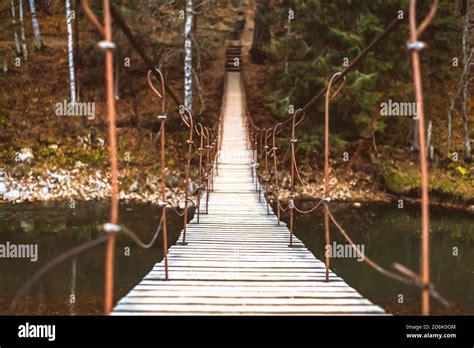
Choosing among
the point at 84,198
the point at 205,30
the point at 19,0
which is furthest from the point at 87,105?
the point at 205,30

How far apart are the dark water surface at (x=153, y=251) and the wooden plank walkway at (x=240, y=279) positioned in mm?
2102

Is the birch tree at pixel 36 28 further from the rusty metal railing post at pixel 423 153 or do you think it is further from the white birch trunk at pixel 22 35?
the rusty metal railing post at pixel 423 153

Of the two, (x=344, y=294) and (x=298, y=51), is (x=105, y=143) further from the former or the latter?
(x=344, y=294)

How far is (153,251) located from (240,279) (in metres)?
4.79

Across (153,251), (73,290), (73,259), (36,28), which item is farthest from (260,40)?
(73,290)

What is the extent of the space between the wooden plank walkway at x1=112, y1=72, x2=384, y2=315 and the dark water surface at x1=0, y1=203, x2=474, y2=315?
6.89ft

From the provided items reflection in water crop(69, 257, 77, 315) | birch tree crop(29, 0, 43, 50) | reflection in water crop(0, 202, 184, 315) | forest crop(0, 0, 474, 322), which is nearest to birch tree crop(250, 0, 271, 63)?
forest crop(0, 0, 474, 322)

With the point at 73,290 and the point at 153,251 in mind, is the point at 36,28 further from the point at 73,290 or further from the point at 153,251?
the point at 73,290

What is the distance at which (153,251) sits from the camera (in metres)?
7.14

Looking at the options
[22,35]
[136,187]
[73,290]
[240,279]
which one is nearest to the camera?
[240,279]

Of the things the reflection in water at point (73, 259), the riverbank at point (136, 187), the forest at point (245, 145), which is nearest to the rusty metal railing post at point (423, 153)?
the forest at point (245, 145)

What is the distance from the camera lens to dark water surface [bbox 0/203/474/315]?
5.46 meters

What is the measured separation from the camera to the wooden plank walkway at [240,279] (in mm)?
2107
